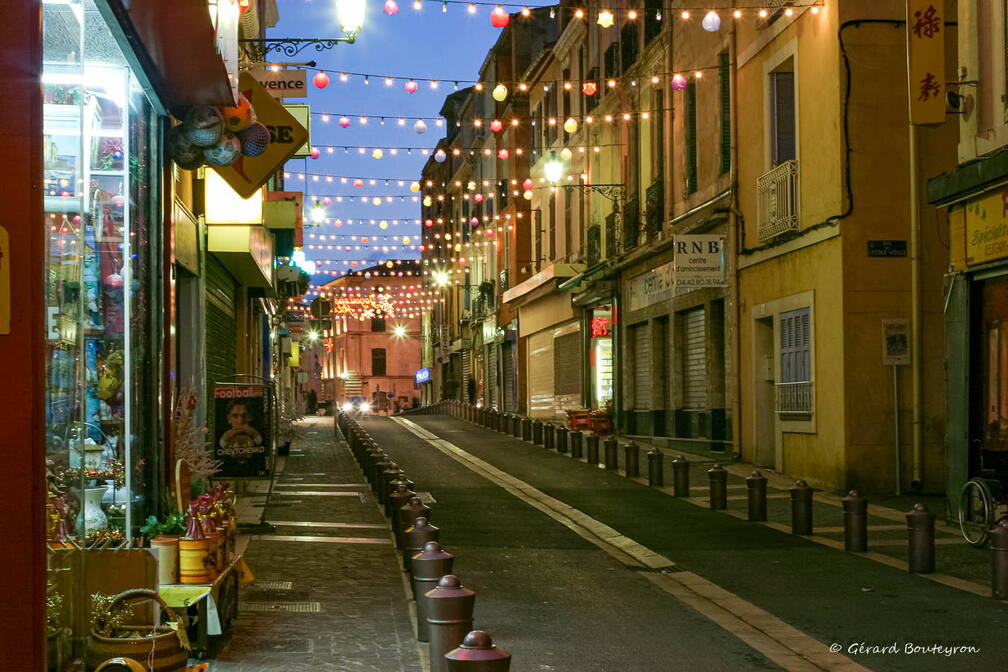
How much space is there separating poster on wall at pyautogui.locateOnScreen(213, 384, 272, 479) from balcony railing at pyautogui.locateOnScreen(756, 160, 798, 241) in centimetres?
943

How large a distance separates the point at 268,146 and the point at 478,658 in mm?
8068

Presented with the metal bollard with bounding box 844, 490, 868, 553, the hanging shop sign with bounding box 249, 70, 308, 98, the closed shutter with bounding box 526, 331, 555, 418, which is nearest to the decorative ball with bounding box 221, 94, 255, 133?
the metal bollard with bounding box 844, 490, 868, 553

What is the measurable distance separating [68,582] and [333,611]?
303cm

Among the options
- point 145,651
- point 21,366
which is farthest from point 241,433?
point 21,366

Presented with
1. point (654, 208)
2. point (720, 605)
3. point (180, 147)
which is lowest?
point (720, 605)

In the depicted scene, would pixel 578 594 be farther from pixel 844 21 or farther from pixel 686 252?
pixel 686 252

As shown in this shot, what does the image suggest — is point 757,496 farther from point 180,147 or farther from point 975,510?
point 180,147

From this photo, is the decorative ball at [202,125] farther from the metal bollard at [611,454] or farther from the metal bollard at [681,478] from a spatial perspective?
the metal bollard at [611,454]

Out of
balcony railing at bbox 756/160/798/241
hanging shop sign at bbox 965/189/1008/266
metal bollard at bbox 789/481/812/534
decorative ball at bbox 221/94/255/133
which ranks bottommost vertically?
metal bollard at bbox 789/481/812/534

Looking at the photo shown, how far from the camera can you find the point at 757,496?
15047mm

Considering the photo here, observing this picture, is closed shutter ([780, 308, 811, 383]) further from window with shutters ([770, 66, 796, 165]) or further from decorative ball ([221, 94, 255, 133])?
decorative ball ([221, 94, 255, 133])

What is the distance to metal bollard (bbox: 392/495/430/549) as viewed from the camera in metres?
11.6

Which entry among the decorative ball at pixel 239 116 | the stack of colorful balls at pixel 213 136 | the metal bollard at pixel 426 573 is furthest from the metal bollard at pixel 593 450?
the metal bollard at pixel 426 573

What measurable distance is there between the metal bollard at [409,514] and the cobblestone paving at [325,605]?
23 centimetres
